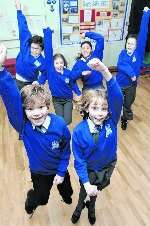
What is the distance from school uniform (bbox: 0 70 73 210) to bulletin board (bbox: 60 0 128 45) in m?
3.14

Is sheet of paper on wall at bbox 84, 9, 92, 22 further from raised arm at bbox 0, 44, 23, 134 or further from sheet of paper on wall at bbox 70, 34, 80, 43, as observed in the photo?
raised arm at bbox 0, 44, 23, 134

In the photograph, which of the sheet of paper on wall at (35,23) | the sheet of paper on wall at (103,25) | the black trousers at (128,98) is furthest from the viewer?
the sheet of paper on wall at (103,25)

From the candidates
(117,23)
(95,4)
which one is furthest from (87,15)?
(117,23)

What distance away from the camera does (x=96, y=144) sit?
5.65 feet

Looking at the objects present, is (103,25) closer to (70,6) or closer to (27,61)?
(70,6)

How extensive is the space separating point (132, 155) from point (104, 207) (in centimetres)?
82

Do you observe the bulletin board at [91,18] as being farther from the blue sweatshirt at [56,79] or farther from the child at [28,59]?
the blue sweatshirt at [56,79]

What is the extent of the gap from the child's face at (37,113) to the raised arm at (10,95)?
54 millimetres

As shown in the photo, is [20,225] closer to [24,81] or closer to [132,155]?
[132,155]

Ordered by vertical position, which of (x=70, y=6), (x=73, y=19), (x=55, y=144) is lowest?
(x=55, y=144)

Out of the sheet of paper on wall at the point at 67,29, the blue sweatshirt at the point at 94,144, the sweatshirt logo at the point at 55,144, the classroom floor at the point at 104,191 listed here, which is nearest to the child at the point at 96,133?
the blue sweatshirt at the point at 94,144

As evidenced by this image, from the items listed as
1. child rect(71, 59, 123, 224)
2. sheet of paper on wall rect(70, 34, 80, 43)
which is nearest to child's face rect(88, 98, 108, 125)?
child rect(71, 59, 123, 224)

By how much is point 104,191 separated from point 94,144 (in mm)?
1011

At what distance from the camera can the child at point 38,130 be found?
160 centimetres
